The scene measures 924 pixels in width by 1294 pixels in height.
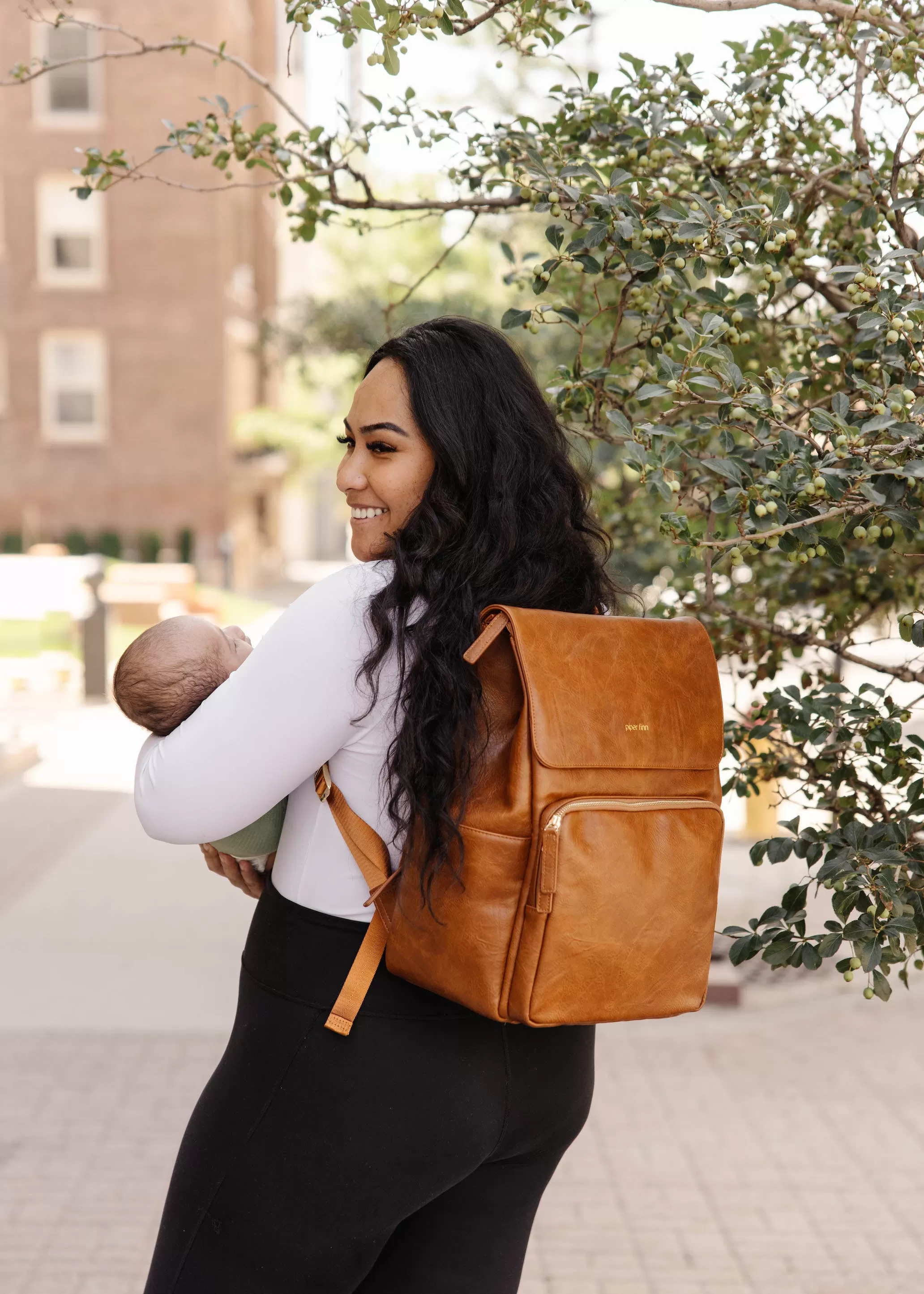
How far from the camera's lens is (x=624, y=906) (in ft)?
5.46

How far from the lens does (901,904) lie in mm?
2047

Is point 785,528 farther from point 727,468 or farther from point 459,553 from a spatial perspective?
point 459,553

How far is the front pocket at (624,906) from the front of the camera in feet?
5.29

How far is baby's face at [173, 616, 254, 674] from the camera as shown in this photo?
193cm

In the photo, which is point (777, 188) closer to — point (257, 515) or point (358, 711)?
point (358, 711)

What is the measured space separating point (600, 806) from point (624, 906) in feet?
0.43

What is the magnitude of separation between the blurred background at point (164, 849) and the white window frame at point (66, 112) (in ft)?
0.23

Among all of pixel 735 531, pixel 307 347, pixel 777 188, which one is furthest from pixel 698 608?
pixel 307 347

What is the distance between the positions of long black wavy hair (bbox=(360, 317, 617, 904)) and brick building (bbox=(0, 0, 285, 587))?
25835 mm

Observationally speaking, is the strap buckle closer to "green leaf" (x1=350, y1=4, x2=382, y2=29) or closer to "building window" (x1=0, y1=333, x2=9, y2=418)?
"green leaf" (x1=350, y1=4, x2=382, y2=29)

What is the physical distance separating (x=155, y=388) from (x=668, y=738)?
2704 centimetres

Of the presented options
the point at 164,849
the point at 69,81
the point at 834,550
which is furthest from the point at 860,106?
the point at 69,81

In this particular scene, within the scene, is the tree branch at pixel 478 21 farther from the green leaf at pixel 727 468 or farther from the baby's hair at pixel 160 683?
the baby's hair at pixel 160 683

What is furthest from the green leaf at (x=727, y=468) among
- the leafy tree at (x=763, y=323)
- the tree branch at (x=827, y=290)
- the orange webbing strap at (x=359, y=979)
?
the orange webbing strap at (x=359, y=979)
